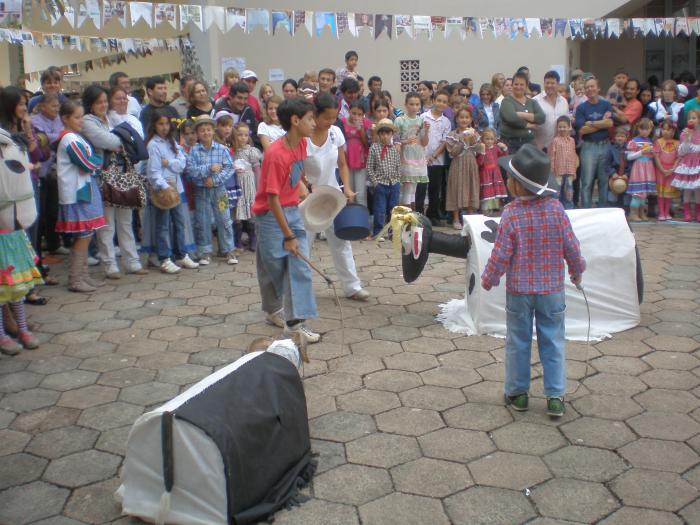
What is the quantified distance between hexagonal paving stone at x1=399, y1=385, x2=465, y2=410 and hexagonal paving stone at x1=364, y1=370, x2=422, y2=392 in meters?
0.08

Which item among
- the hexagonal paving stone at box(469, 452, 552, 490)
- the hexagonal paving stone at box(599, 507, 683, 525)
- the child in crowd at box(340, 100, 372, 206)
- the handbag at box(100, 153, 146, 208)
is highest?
the child in crowd at box(340, 100, 372, 206)

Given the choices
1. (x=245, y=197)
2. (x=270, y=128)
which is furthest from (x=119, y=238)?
(x=270, y=128)

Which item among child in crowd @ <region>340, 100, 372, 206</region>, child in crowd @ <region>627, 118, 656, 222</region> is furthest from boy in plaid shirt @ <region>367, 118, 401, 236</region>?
child in crowd @ <region>627, 118, 656, 222</region>

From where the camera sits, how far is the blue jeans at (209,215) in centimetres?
794

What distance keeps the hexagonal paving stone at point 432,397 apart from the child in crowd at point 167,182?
376 centimetres

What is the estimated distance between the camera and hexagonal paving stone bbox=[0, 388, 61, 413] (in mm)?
4512

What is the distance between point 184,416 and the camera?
304cm

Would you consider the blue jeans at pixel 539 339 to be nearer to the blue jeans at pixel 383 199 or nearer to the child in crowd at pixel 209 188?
the child in crowd at pixel 209 188

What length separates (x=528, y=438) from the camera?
401 centimetres

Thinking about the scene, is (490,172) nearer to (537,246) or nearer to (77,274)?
(77,274)

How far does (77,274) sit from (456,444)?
432cm

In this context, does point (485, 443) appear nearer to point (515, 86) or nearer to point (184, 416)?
point (184, 416)

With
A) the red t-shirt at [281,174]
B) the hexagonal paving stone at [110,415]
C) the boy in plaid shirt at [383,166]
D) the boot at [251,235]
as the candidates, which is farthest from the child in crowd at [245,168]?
the hexagonal paving stone at [110,415]

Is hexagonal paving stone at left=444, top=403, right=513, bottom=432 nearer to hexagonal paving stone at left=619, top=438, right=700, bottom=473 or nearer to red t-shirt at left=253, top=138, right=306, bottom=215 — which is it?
hexagonal paving stone at left=619, top=438, right=700, bottom=473
